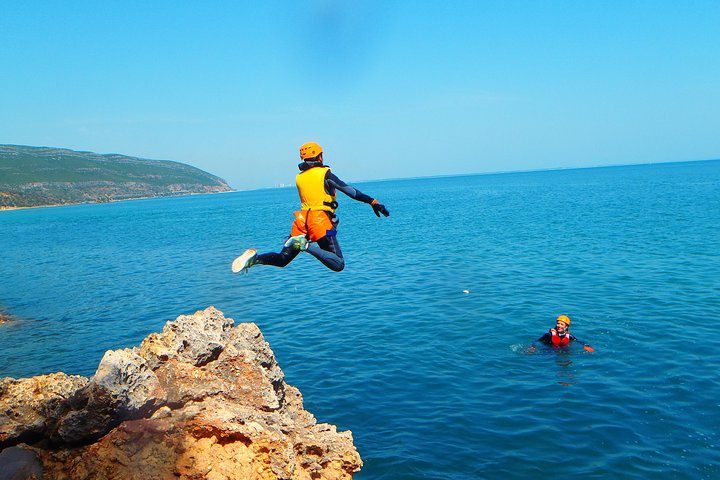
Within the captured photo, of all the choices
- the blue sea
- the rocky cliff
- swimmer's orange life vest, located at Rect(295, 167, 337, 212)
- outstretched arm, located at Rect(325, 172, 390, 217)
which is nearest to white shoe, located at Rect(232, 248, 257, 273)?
swimmer's orange life vest, located at Rect(295, 167, 337, 212)

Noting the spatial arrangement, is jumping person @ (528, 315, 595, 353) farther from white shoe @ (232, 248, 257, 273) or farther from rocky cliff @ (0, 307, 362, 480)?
white shoe @ (232, 248, 257, 273)

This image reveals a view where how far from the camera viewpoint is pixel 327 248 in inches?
400

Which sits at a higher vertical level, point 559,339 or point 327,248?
point 327,248

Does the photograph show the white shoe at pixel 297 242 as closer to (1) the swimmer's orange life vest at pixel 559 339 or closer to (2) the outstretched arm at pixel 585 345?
(1) the swimmer's orange life vest at pixel 559 339

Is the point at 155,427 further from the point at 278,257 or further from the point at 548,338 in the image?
the point at 548,338

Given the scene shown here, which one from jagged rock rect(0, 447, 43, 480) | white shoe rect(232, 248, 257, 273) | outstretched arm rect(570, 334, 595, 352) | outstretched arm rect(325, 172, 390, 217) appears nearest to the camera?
jagged rock rect(0, 447, 43, 480)

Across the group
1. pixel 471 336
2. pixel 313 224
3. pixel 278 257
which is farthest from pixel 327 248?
pixel 471 336

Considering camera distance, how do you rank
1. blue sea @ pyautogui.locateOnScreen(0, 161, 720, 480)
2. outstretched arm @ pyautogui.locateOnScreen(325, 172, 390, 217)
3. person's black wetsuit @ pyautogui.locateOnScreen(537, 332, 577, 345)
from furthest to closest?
person's black wetsuit @ pyautogui.locateOnScreen(537, 332, 577, 345) < blue sea @ pyautogui.locateOnScreen(0, 161, 720, 480) < outstretched arm @ pyautogui.locateOnScreen(325, 172, 390, 217)

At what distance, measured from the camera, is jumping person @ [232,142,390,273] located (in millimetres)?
9734

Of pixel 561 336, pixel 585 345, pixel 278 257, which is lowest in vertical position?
pixel 585 345

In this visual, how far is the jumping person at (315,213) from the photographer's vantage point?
9.73 m

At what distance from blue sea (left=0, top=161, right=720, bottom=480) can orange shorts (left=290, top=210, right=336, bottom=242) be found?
5.62 m

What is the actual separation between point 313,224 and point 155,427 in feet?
14.5

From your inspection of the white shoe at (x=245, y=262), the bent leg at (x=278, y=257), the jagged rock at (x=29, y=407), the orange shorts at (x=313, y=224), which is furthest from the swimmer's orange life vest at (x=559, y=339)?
the jagged rock at (x=29, y=407)
